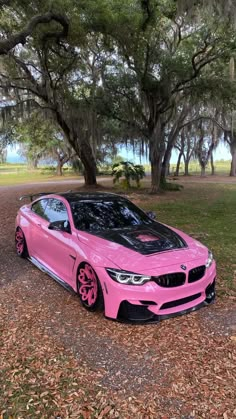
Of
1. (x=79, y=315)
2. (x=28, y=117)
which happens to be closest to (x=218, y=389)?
(x=79, y=315)

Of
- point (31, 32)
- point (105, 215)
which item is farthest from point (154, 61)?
point (105, 215)

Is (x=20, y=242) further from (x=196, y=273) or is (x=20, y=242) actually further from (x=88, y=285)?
(x=196, y=273)

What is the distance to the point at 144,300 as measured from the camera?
3275 millimetres

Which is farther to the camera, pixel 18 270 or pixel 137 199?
pixel 137 199

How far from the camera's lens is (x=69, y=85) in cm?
1333

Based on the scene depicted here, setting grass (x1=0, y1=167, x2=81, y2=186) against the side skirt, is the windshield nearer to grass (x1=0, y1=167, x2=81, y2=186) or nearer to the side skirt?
the side skirt

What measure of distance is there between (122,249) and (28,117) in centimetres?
1392

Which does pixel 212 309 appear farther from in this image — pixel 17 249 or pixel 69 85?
pixel 69 85

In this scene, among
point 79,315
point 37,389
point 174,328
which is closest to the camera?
point 37,389

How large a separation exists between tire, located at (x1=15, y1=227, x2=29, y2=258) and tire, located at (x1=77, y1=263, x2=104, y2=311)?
6.45 feet

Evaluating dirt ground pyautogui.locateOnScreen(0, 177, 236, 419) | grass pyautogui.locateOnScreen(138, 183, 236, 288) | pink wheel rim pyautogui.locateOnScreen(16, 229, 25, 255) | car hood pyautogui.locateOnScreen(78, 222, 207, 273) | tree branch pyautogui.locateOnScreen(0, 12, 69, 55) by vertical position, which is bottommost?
dirt ground pyautogui.locateOnScreen(0, 177, 236, 419)

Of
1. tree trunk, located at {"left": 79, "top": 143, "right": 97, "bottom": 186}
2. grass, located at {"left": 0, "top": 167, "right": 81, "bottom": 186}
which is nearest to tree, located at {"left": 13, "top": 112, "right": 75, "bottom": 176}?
grass, located at {"left": 0, "top": 167, "right": 81, "bottom": 186}

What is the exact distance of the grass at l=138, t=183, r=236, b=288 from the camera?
5590 mm

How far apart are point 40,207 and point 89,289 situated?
2048 mm
